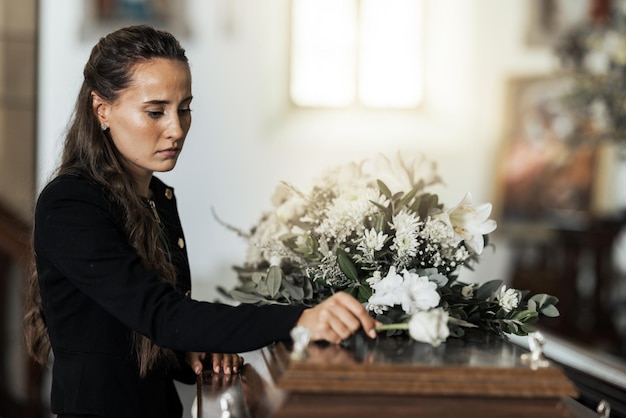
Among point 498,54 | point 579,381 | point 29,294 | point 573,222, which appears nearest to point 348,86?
point 498,54

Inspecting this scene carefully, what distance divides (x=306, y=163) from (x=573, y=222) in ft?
8.28

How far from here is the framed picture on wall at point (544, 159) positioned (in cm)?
794

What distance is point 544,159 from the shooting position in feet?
26.9

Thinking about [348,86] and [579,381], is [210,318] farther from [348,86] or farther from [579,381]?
[348,86]

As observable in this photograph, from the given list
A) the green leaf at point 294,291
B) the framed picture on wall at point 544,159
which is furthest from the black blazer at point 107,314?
the framed picture on wall at point 544,159

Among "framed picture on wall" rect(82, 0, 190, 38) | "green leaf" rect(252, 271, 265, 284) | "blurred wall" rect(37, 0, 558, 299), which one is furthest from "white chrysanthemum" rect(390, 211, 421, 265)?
"framed picture on wall" rect(82, 0, 190, 38)

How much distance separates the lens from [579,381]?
3.50 metres

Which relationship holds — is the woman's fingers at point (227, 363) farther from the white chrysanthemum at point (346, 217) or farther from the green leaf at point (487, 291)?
the green leaf at point (487, 291)

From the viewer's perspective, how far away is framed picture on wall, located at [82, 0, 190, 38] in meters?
6.52

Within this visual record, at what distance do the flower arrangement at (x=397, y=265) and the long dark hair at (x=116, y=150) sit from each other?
0.33 meters

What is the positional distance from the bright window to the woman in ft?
16.5

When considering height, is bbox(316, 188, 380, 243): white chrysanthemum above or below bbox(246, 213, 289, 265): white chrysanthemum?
above

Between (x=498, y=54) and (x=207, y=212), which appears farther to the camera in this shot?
Answer: (x=498, y=54)

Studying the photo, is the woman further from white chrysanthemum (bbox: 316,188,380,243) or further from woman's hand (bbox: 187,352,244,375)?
white chrysanthemum (bbox: 316,188,380,243)
